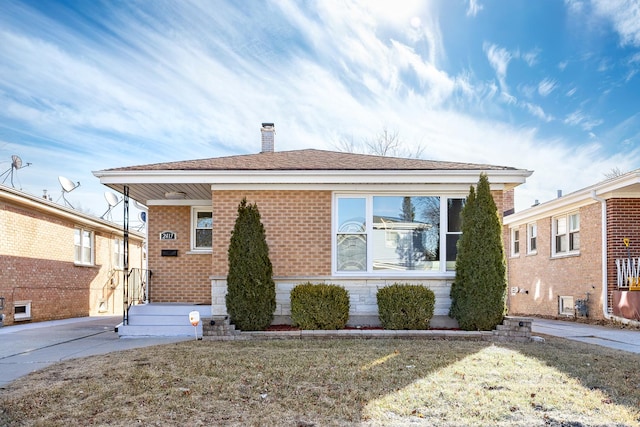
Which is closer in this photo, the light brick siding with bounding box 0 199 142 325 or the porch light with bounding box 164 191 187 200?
the porch light with bounding box 164 191 187 200

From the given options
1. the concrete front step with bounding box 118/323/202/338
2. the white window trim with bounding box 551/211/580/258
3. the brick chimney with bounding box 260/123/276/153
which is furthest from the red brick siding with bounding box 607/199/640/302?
the concrete front step with bounding box 118/323/202/338

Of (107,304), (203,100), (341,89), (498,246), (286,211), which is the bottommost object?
(107,304)

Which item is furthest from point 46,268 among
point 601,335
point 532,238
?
point 532,238

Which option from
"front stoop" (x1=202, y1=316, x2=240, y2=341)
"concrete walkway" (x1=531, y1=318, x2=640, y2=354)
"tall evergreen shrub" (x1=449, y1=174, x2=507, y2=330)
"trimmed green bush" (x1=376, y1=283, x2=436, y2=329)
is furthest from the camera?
"trimmed green bush" (x1=376, y1=283, x2=436, y2=329)

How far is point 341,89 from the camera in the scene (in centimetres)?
1772

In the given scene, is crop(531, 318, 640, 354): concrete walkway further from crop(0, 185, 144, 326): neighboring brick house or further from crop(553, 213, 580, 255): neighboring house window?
crop(0, 185, 144, 326): neighboring brick house

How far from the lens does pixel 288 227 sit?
967 cm

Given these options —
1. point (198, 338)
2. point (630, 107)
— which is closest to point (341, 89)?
point (198, 338)

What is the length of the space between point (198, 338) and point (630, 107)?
2164cm

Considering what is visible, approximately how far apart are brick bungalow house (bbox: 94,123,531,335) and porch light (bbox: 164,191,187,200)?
32.9 inches

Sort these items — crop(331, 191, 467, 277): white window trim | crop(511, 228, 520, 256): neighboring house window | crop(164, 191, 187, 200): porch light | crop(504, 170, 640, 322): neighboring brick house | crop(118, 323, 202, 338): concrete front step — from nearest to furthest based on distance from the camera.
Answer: crop(118, 323, 202, 338): concrete front step < crop(331, 191, 467, 277): white window trim < crop(164, 191, 187, 200): porch light < crop(504, 170, 640, 322): neighboring brick house < crop(511, 228, 520, 256): neighboring house window

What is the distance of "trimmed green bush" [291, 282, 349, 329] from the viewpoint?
864 cm

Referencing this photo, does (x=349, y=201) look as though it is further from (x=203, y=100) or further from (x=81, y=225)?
(x=81, y=225)

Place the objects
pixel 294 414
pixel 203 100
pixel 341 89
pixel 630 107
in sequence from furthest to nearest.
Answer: pixel 630 107 < pixel 341 89 < pixel 203 100 < pixel 294 414
